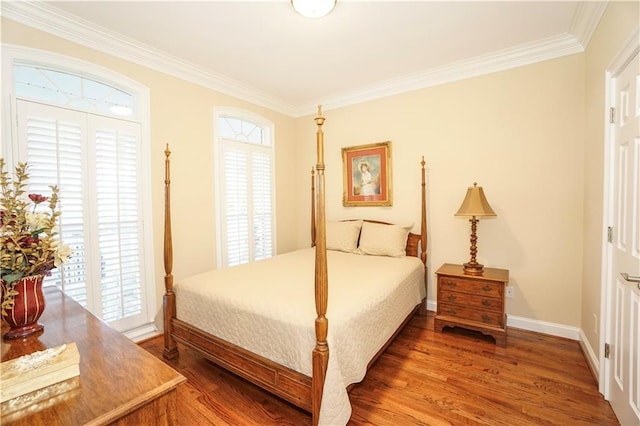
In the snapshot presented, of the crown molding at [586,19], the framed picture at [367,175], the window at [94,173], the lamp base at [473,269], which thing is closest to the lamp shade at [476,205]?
the lamp base at [473,269]

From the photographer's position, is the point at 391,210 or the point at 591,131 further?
the point at 391,210

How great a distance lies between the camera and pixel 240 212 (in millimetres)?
3643

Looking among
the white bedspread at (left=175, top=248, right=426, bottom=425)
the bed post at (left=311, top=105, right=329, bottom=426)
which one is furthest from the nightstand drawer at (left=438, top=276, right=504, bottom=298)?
the bed post at (left=311, top=105, right=329, bottom=426)

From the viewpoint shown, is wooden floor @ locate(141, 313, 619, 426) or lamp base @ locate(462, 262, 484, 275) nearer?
wooden floor @ locate(141, 313, 619, 426)

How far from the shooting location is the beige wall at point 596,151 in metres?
1.84

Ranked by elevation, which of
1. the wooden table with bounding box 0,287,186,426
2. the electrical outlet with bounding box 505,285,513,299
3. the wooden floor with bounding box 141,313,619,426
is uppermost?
the wooden table with bounding box 0,287,186,426

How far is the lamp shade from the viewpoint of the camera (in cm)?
264

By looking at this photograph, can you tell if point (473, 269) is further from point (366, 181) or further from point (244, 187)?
point (244, 187)

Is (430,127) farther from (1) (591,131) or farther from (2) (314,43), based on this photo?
(2) (314,43)

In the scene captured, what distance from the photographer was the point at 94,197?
7.92ft

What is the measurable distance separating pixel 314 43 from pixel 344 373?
2.68 m

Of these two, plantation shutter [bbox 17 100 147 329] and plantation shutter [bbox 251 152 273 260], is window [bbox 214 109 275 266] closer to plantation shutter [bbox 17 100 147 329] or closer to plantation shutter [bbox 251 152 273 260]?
plantation shutter [bbox 251 152 273 260]

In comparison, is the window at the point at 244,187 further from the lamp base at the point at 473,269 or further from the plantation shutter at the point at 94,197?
the lamp base at the point at 473,269

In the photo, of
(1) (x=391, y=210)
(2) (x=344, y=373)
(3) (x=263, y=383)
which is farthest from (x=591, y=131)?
(3) (x=263, y=383)
